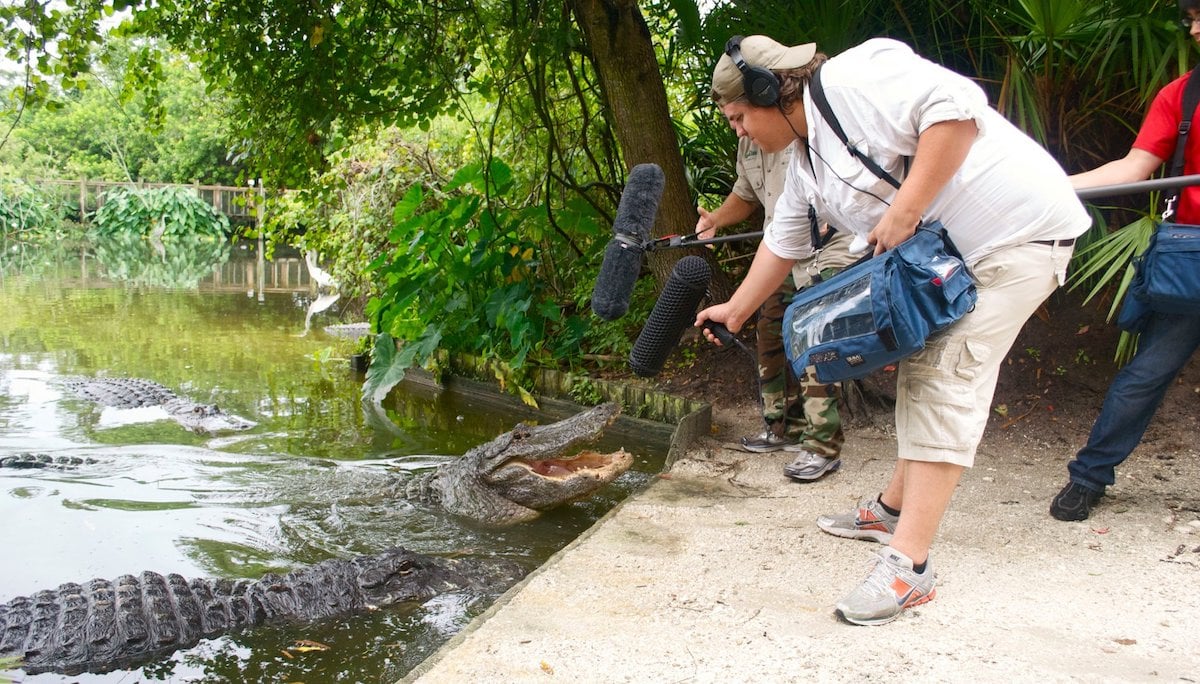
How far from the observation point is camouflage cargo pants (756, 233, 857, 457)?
3824 millimetres

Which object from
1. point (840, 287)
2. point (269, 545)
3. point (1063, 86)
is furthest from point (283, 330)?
point (840, 287)

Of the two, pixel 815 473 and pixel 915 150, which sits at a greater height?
pixel 915 150

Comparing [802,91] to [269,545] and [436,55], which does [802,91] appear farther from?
Answer: [436,55]

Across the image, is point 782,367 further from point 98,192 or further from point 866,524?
point 98,192

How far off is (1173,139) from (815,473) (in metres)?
1.83

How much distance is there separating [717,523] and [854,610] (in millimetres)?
982

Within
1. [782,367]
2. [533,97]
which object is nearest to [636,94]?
[533,97]

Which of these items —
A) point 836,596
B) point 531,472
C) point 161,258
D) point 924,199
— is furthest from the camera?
point 161,258

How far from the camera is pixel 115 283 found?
14836 mm

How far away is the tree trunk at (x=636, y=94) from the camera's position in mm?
5098

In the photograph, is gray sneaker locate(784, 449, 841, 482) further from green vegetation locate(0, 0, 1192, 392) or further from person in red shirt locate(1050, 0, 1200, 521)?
green vegetation locate(0, 0, 1192, 392)

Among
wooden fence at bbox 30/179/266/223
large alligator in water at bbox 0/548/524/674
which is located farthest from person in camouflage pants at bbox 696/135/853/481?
wooden fence at bbox 30/179/266/223

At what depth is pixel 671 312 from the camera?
10.2 feet

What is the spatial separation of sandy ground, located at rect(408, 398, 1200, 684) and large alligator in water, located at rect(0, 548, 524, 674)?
0.86 metres
